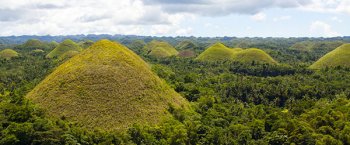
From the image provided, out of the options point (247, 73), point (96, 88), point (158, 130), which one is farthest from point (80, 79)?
point (247, 73)

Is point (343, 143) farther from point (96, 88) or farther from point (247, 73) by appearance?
point (247, 73)

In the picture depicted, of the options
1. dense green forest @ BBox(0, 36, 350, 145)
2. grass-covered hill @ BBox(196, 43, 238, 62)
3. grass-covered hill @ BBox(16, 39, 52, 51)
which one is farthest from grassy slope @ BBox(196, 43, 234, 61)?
grass-covered hill @ BBox(16, 39, 52, 51)

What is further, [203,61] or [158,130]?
[203,61]

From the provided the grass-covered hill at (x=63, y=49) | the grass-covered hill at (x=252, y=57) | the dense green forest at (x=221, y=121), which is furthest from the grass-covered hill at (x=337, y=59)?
the grass-covered hill at (x=63, y=49)

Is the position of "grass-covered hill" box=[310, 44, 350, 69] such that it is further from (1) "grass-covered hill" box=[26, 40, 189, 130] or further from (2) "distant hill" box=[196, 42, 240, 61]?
(1) "grass-covered hill" box=[26, 40, 189, 130]

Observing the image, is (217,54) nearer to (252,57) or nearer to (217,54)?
(217,54)

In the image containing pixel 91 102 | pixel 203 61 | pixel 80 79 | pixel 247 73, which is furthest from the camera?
pixel 203 61
